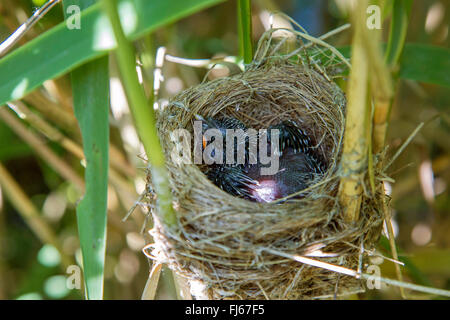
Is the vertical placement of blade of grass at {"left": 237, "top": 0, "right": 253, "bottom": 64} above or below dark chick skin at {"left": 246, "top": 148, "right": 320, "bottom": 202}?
above

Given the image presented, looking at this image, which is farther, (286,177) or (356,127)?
(286,177)

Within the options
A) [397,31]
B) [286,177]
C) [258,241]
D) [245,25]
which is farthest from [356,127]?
[286,177]

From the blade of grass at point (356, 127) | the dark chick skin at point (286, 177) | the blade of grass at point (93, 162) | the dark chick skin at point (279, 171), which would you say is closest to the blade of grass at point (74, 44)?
the blade of grass at point (93, 162)

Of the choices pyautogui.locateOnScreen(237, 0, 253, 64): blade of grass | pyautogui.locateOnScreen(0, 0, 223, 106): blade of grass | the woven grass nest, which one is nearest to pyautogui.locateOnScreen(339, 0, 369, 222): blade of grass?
the woven grass nest

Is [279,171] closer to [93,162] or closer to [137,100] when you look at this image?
[93,162]

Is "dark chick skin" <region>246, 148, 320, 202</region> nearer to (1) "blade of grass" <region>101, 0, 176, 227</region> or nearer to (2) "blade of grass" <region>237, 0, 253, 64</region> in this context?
(2) "blade of grass" <region>237, 0, 253, 64</region>

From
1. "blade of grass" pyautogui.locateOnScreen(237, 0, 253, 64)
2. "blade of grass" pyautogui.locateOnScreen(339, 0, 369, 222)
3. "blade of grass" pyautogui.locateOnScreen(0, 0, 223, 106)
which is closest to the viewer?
"blade of grass" pyautogui.locateOnScreen(339, 0, 369, 222)
